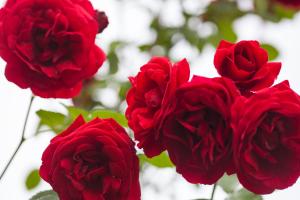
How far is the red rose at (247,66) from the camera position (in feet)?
2.20

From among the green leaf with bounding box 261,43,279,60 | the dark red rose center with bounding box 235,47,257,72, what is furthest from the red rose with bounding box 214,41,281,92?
the green leaf with bounding box 261,43,279,60

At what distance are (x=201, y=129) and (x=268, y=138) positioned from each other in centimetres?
6

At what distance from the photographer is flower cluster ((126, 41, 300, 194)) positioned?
2.05 feet

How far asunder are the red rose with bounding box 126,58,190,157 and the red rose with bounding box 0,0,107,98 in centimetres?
10

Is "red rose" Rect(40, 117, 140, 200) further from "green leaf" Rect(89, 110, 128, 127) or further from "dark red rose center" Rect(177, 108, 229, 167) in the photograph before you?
"green leaf" Rect(89, 110, 128, 127)

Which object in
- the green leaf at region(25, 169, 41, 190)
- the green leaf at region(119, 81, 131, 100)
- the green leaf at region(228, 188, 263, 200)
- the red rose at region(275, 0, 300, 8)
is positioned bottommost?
the green leaf at region(25, 169, 41, 190)

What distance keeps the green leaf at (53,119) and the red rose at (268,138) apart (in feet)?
1.11

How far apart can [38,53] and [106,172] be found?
17 cm

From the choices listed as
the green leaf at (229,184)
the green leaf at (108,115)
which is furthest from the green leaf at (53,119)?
the green leaf at (229,184)

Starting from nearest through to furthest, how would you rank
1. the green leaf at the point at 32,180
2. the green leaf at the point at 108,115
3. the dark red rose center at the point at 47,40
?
the dark red rose center at the point at 47,40
the green leaf at the point at 108,115
the green leaf at the point at 32,180

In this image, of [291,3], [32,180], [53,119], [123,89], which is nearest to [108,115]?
[53,119]

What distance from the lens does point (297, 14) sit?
1.64m

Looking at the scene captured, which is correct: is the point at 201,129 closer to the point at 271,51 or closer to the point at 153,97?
the point at 153,97

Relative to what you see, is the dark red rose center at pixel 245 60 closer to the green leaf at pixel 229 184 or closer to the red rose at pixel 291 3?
the green leaf at pixel 229 184
